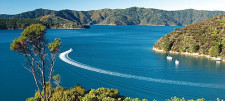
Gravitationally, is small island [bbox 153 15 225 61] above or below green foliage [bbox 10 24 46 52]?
below

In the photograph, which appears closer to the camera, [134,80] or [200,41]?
[134,80]

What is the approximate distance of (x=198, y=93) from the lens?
2858 centimetres

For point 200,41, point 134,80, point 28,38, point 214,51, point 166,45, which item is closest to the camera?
point 28,38

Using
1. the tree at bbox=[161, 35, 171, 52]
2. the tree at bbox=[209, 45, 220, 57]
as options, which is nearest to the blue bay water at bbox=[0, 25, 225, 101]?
the tree at bbox=[209, 45, 220, 57]

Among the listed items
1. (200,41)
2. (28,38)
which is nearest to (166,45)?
(200,41)

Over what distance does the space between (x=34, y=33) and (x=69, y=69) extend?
26.9 metres

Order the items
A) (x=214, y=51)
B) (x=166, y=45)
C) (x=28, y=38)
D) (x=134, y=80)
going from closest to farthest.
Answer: (x=28, y=38)
(x=134, y=80)
(x=214, y=51)
(x=166, y=45)

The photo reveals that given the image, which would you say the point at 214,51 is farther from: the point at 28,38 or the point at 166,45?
the point at 28,38

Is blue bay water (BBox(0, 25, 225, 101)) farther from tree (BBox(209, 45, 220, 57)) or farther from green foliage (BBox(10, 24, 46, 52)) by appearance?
green foliage (BBox(10, 24, 46, 52))

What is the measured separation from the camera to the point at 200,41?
57.6m

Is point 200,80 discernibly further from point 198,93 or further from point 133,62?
point 133,62

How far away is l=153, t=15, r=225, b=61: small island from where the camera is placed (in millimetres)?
53156

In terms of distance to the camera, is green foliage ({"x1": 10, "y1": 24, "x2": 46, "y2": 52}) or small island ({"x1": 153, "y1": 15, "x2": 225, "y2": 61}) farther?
small island ({"x1": 153, "y1": 15, "x2": 225, "y2": 61})

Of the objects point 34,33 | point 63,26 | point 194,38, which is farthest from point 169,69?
point 63,26
